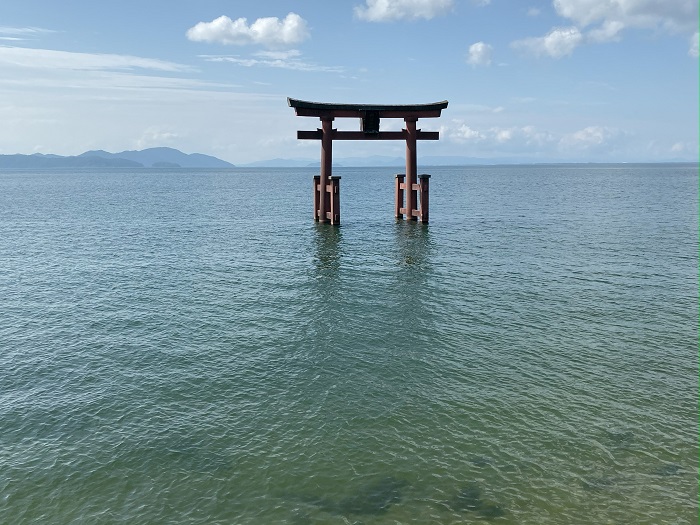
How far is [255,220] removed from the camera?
6219 centimetres

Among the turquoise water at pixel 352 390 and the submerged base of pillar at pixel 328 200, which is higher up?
the submerged base of pillar at pixel 328 200

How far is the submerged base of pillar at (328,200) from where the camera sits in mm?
49562

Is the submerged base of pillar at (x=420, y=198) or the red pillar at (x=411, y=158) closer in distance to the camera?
the submerged base of pillar at (x=420, y=198)

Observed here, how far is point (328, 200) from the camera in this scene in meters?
51.8

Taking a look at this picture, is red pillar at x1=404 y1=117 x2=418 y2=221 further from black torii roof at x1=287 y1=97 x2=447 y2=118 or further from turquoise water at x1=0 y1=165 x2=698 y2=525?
turquoise water at x1=0 y1=165 x2=698 y2=525

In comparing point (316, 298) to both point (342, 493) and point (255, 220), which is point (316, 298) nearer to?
point (342, 493)

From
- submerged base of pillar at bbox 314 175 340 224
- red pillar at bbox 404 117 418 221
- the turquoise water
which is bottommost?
the turquoise water

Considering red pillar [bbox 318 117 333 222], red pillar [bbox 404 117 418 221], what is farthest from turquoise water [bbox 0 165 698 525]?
red pillar [bbox 404 117 418 221]

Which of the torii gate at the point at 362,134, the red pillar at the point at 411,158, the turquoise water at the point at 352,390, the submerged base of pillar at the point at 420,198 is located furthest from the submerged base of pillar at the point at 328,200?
the turquoise water at the point at 352,390

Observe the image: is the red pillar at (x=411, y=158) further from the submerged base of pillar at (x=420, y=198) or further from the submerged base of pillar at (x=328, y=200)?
the submerged base of pillar at (x=328, y=200)

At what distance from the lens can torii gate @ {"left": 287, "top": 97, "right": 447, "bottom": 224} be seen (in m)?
47.2


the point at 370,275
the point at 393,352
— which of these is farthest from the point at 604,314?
the point at 370,275

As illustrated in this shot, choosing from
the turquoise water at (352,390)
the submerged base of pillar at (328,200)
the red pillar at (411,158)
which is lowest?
the turquoise water at (352,390)

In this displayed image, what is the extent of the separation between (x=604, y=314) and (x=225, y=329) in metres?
16.2
